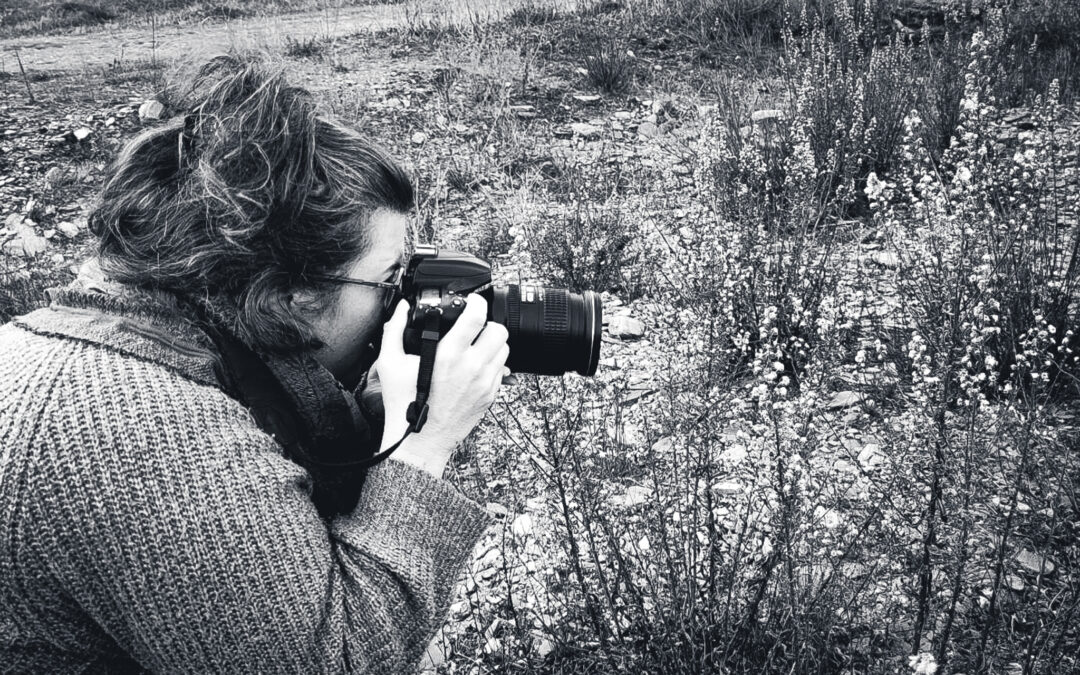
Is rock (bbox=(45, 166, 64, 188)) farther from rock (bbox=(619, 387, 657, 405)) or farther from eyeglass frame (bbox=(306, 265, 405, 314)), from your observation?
eyeglass frame (bbox=(306, 265, 405, 314))

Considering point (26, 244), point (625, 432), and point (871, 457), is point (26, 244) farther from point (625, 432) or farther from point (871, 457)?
point (871, 457)

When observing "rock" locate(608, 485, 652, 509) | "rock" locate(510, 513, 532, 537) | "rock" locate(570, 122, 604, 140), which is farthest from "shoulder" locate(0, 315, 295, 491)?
"rock" locate(570, 122, 604, 140)

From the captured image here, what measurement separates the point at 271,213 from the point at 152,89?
18.3 feet

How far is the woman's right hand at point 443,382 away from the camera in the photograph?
1.47 m

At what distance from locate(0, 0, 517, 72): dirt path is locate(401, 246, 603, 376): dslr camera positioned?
18.9 feet

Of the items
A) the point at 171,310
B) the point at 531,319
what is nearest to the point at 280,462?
the point at 171,310

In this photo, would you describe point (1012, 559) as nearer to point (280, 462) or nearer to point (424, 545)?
point (424, 545)

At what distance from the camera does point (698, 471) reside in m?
1.61

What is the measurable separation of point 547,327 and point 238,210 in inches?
25.7

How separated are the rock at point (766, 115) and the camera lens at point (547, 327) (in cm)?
285

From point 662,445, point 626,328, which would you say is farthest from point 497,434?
point 626,328

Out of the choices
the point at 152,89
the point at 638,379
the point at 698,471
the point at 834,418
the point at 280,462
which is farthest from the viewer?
the point at 152,89

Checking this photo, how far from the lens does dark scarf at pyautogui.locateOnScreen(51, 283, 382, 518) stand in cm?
128

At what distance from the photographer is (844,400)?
100 inches
